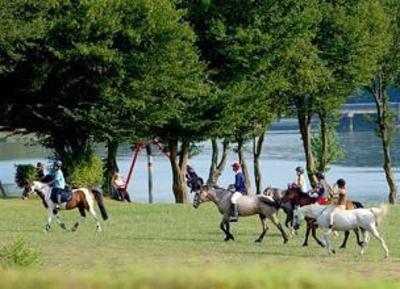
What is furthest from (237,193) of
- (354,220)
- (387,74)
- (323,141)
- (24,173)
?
(387,74)

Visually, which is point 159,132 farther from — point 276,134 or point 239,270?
point 276,134

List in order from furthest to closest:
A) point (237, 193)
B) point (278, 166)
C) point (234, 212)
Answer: point (278, 166), point (237, 193), point (234, 212)

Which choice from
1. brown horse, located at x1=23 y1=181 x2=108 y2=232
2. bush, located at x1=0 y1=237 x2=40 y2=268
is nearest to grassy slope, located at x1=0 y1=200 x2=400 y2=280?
brown horse, located at x1=23 y1=181 x2=108 y2=232

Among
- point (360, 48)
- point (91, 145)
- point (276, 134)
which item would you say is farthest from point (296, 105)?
point (276, 134)

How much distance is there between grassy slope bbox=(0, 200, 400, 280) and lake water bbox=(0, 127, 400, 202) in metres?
23.7

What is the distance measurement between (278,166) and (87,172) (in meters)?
50.3

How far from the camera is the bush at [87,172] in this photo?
51.6 m

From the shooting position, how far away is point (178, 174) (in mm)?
58312

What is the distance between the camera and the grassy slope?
23308 mm

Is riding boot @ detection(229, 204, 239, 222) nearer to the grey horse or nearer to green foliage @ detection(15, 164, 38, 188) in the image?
the grey horse

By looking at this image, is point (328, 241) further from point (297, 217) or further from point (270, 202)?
point (270, 202)

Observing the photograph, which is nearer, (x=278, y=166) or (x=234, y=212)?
(x=234, y=212)

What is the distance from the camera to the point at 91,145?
2131 inches

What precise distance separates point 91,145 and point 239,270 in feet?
152
